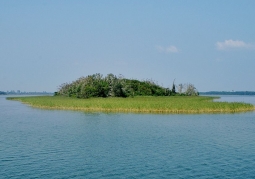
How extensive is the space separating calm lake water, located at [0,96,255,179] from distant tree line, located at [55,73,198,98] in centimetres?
4469

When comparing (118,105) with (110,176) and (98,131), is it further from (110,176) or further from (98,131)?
(110,176)

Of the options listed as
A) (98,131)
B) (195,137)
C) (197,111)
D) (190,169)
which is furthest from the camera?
(197,111)

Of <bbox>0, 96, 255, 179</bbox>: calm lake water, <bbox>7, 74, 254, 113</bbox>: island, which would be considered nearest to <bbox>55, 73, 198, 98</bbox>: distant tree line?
<bbox>7, 74, 254, 113</bbox>: island

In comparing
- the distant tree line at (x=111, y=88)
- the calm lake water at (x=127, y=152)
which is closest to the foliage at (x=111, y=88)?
the distant tree line at (x=111, y=88)

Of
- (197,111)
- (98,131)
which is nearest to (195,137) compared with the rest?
(98,131)

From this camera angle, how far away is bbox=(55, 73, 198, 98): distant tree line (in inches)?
2751

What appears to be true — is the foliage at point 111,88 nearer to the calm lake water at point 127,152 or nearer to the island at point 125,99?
the island at point 125,99

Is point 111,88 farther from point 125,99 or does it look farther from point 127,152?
point 127,152

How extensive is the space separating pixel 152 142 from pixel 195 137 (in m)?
3.36

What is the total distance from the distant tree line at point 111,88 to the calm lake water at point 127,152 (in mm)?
44690

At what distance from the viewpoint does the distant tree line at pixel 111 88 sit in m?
69.9

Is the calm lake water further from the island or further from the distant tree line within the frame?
the distant tree line

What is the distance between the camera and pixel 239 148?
1742cm

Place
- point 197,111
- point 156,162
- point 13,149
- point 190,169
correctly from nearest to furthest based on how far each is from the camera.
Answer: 1. point 190,169
2. point 156,162
3. point 13,149
4. point 197,111
